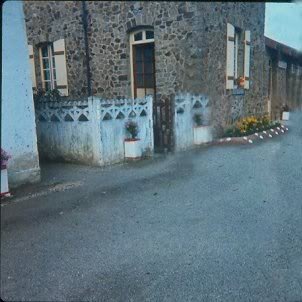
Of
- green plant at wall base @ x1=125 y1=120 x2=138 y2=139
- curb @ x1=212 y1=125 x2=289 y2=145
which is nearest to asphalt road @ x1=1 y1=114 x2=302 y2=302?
curb @ x1=212 y1=125 x2=289 y2=145

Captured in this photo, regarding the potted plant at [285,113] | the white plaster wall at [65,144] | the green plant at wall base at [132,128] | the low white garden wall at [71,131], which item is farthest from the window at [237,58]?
the white plaster wall at [65,144]

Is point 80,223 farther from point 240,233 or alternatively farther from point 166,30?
point 166,30

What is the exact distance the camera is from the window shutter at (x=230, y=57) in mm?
681

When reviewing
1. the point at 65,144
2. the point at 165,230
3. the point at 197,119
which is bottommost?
the point at 165,230

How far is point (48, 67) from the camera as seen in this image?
998 millimetres

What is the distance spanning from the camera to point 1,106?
2.08 ft

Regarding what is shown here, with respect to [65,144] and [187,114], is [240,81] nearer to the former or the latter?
[187,114]

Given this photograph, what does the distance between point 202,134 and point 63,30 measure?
615mm

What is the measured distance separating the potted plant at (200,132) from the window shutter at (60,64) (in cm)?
48

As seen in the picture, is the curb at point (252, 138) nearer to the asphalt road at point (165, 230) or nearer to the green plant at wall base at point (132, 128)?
the asphalt road at point (165, 230)

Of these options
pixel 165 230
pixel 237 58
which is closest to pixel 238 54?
pixel 237 58

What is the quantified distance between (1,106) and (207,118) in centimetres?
44

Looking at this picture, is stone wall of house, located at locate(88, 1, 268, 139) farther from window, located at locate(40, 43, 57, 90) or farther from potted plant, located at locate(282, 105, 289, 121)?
window, located at locate(40, 43, 57, 90)

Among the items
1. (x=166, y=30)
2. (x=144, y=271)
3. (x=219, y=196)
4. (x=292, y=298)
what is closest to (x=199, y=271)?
(x=144, y=271)
